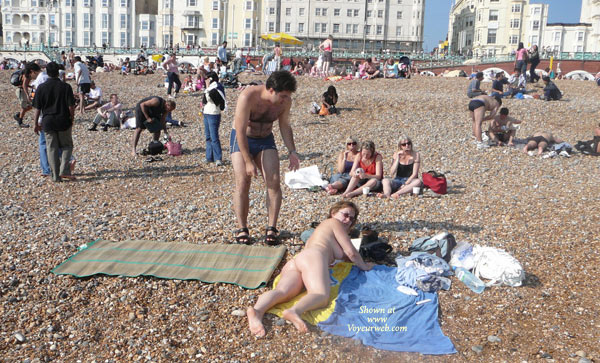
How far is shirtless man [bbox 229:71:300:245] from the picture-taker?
205 inches

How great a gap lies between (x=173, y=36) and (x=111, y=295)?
251 ft

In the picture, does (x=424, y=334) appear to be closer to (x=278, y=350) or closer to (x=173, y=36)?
(x=278, y=350)

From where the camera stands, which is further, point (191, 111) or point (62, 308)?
point (191, 111)

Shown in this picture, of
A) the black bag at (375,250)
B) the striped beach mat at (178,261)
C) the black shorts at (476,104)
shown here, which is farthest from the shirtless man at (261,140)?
the black shorts at (476,104)

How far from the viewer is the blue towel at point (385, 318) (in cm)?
407

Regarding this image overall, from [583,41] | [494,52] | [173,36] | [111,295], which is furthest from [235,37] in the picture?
[111,295]

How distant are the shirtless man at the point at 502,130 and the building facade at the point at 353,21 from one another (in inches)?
2528

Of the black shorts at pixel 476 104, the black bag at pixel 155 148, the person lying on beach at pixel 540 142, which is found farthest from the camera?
the black shorts at pixel 476 104

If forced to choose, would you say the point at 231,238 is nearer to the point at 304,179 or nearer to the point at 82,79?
the point at 304,179

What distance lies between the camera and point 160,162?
36.2ft

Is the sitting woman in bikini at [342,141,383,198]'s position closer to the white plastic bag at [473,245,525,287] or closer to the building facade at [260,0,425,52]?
the white plastic bag at [473,245,525,287]

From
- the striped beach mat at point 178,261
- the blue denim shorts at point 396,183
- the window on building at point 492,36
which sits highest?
the window on building at point 492,36

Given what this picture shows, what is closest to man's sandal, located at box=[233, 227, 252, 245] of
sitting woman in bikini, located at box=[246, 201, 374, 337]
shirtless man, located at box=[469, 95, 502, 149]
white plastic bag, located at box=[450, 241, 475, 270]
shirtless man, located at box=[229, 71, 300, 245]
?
shirtless man, located at box=[229, 71, 300, 245]

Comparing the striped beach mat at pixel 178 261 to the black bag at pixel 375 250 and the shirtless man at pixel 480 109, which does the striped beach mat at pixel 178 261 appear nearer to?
the black bag at pixel 375 250
